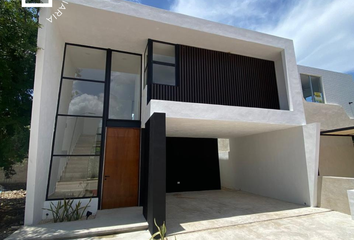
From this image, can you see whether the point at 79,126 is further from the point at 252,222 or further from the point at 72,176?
the point at 252,222

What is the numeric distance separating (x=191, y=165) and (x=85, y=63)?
6.44 m

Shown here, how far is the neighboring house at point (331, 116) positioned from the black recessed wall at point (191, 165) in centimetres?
464

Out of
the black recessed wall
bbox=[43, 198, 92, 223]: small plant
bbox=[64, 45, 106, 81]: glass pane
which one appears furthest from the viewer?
the black recessed wall

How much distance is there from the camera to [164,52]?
634 centimetres

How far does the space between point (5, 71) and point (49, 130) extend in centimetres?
174

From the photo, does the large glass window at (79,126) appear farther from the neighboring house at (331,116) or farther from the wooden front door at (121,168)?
the neighboring house at (331,116)

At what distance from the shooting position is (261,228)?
416 centimetres

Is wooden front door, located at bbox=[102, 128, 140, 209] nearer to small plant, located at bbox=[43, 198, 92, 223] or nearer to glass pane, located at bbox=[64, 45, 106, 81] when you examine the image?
small plant, located at bbox=[43, 198, 92, 223]

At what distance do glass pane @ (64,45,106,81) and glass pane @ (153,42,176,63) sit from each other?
1.91m

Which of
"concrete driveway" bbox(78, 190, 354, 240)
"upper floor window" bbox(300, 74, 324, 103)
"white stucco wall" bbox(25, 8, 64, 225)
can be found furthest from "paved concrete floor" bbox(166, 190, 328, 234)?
"upper floor window" bbox(300, 74, 324, 103)

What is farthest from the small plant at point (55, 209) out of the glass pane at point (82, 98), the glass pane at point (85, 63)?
the glass pane at point (85, 63)

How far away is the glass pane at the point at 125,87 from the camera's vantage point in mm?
6438

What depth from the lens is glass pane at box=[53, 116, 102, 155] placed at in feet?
19.1

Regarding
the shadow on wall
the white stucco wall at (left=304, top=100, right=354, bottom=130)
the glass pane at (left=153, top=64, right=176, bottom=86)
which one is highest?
the glass pane at (left=153, top=64, right=176, bottom=86)
